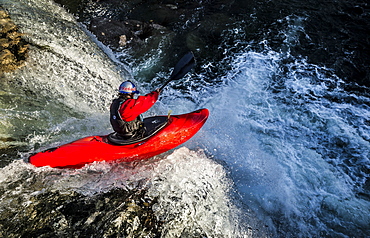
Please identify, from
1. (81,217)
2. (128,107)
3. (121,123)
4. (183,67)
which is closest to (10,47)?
(121,123)

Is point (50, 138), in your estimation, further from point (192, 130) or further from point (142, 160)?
point (192, 130)

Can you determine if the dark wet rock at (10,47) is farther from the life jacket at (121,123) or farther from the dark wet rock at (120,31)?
the life jacket at (121,123)

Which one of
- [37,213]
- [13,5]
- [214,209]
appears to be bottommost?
[214,209]

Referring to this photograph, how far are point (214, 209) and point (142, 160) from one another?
1.33 meters

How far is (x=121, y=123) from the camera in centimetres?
382

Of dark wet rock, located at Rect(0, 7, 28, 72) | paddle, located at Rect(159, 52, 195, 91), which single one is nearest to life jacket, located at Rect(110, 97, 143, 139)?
paddle, located at Rect(159, 52, 195, 91)

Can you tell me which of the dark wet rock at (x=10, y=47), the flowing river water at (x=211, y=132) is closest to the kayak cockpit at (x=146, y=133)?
the flowing river water at (x=211, y=132)

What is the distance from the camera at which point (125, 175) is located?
3824 mm

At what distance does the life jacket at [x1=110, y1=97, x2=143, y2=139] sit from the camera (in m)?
3.70

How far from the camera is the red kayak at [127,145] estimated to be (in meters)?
3.75

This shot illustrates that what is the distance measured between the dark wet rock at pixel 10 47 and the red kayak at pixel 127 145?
2.14 meters

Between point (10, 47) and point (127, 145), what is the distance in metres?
3.14

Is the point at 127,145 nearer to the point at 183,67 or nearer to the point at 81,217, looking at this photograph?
the point at 81,217

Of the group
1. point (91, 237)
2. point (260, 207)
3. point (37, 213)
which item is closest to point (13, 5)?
point (37, 213)
